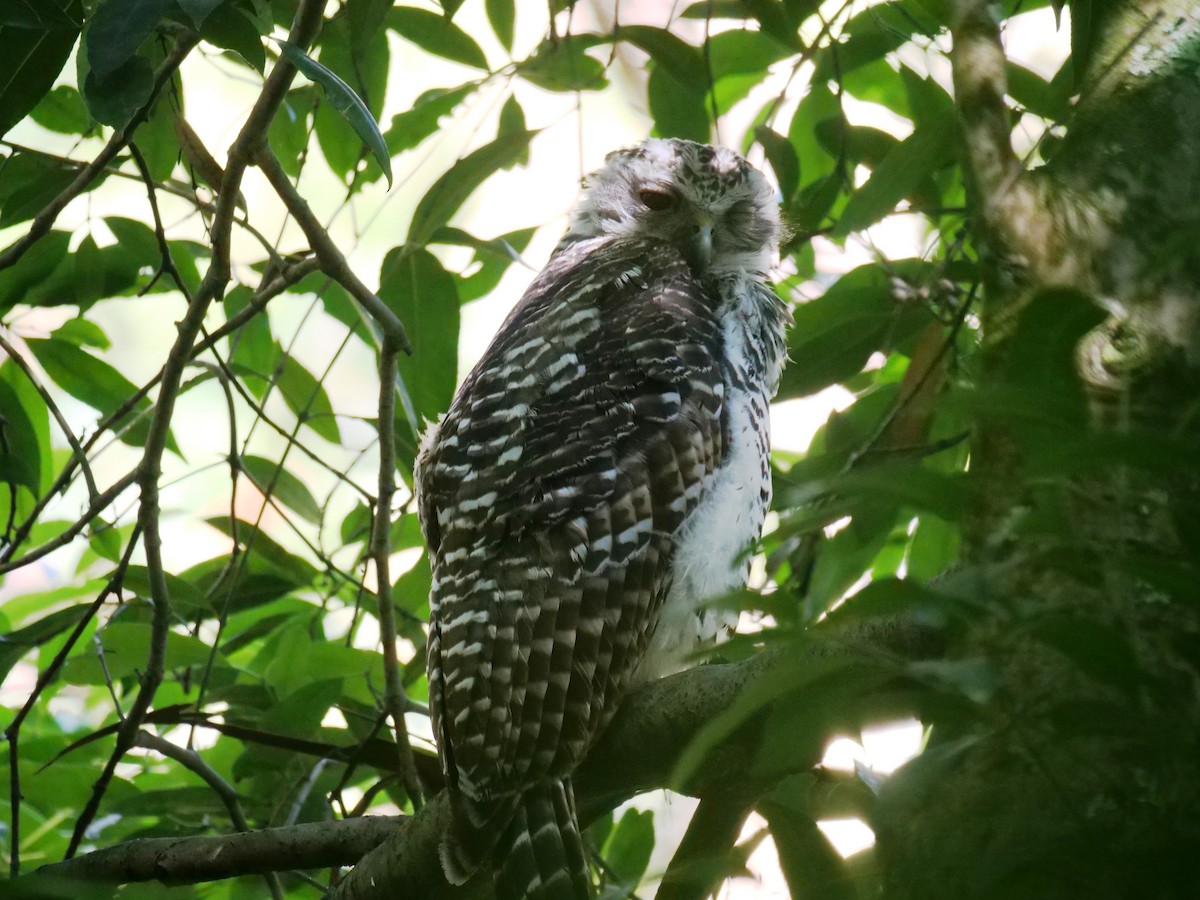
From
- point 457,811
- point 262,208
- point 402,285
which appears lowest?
point 457,811

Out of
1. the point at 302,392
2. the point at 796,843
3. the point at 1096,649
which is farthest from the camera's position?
the point at 302,392

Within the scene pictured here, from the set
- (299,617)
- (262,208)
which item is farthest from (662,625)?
(262,208)

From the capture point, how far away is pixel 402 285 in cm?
237

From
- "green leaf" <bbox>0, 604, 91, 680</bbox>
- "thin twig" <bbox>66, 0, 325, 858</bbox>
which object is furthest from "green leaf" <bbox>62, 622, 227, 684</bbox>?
"thin twig" <bbox>66, 0, 325, 858</bbox>

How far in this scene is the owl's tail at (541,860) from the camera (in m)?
1.80

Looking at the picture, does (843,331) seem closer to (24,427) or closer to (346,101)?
(346,101)

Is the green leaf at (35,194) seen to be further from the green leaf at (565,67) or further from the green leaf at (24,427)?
the green leaf at (565,67)

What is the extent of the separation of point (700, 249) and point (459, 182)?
0.77 meters

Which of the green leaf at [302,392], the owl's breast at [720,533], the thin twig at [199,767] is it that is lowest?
the thin twig at [199,767]

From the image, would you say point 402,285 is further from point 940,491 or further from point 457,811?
point 940,491

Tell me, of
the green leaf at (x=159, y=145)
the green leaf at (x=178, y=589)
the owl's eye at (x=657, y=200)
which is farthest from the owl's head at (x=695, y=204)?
the green leaf at (x=178, y=589)

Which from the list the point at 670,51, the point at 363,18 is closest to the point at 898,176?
the point at 670,51

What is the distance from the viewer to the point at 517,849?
1.84 m

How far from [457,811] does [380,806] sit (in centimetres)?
127
